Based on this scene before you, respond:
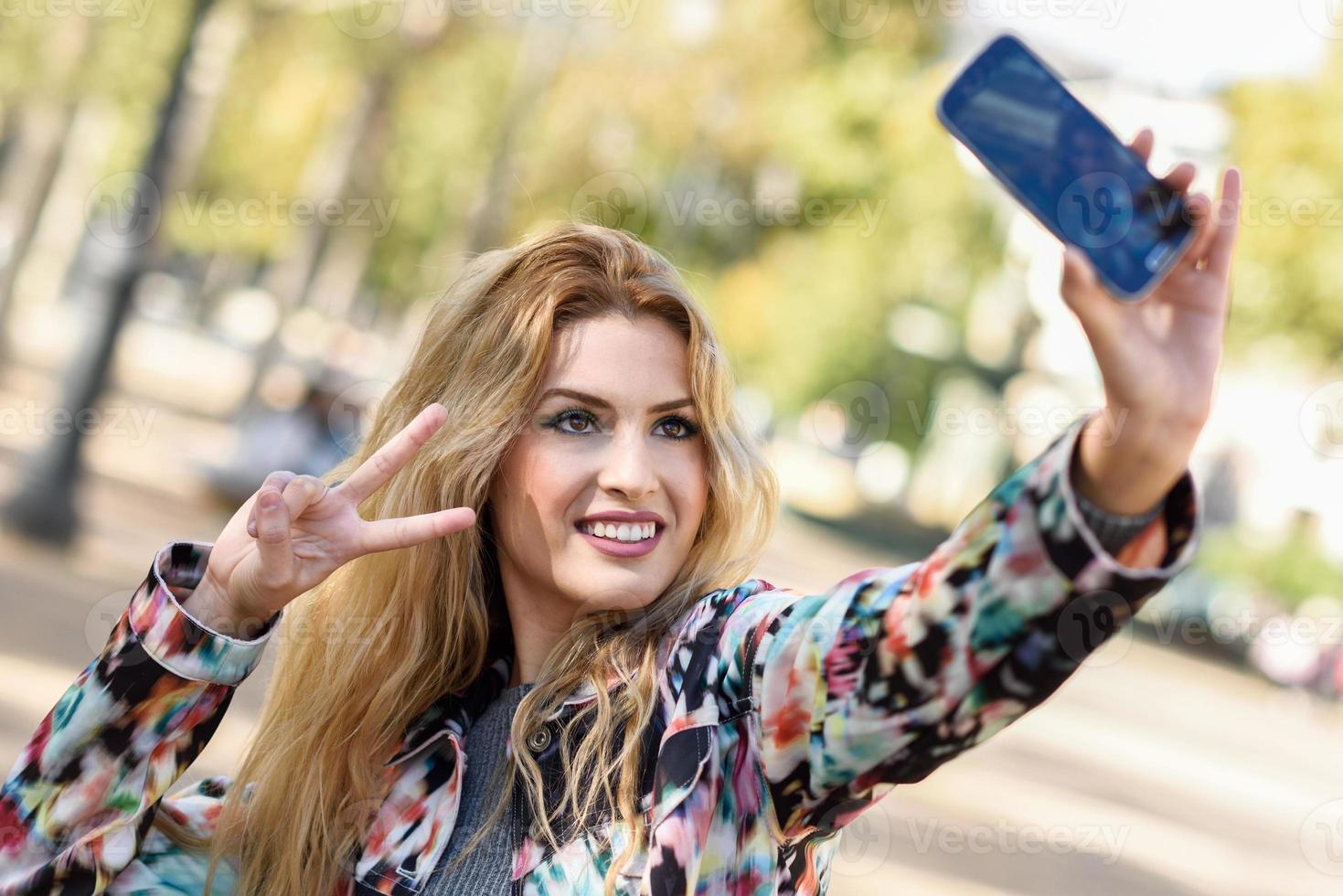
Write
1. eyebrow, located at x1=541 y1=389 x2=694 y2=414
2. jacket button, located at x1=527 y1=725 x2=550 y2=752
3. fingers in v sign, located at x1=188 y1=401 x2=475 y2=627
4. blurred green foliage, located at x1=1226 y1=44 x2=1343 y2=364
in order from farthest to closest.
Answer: blurred green foliage, located at x1=1226 y1=44 x2=1343 y2=364
eyebrow, located at x1=541 y1=389 x2=694 y2=414
jacket button, located at x1=527 y1=725 x2=550 y2=752
fingers in v sign, located at x1=188 y1=401 x2=475 y2=627

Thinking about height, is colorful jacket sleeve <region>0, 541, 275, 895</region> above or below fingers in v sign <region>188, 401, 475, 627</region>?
below

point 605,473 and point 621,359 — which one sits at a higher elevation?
point 621,359

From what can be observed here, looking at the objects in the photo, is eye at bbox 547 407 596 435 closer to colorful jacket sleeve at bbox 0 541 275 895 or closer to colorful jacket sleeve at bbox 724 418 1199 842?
colorful jacket sleeve at bbox 0 541 275 895

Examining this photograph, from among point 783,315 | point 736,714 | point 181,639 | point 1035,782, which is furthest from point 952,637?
point 783,315

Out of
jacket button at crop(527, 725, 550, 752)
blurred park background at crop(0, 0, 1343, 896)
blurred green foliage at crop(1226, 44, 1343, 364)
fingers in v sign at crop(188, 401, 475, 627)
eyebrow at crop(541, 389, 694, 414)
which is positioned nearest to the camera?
fingers in v sign at crop(188, 401, 475, 627)

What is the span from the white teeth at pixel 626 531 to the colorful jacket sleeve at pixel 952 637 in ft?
1.74

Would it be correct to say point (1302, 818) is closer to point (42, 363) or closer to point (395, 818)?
point (395, 818)

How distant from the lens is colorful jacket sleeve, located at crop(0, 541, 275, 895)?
2061 millimetres

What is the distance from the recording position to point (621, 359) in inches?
92.6

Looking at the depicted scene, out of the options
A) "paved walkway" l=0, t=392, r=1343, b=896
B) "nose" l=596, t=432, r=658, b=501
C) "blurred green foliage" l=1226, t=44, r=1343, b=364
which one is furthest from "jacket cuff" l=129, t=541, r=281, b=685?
"blurred green foliage" l=1226, t=44, r=1343, b=364

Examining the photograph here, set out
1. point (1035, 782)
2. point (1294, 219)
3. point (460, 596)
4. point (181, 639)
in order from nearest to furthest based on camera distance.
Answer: point (181, 639) → point (460, 596) → point (1035, 782) → point (1294, 219)

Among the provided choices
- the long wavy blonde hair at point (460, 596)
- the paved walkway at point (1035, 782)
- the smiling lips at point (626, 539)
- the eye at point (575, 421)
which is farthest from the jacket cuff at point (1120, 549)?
the paved walkway at point (1035, 782)

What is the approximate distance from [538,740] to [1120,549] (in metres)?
1.04

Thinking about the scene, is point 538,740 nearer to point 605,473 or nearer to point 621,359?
point 605,473
